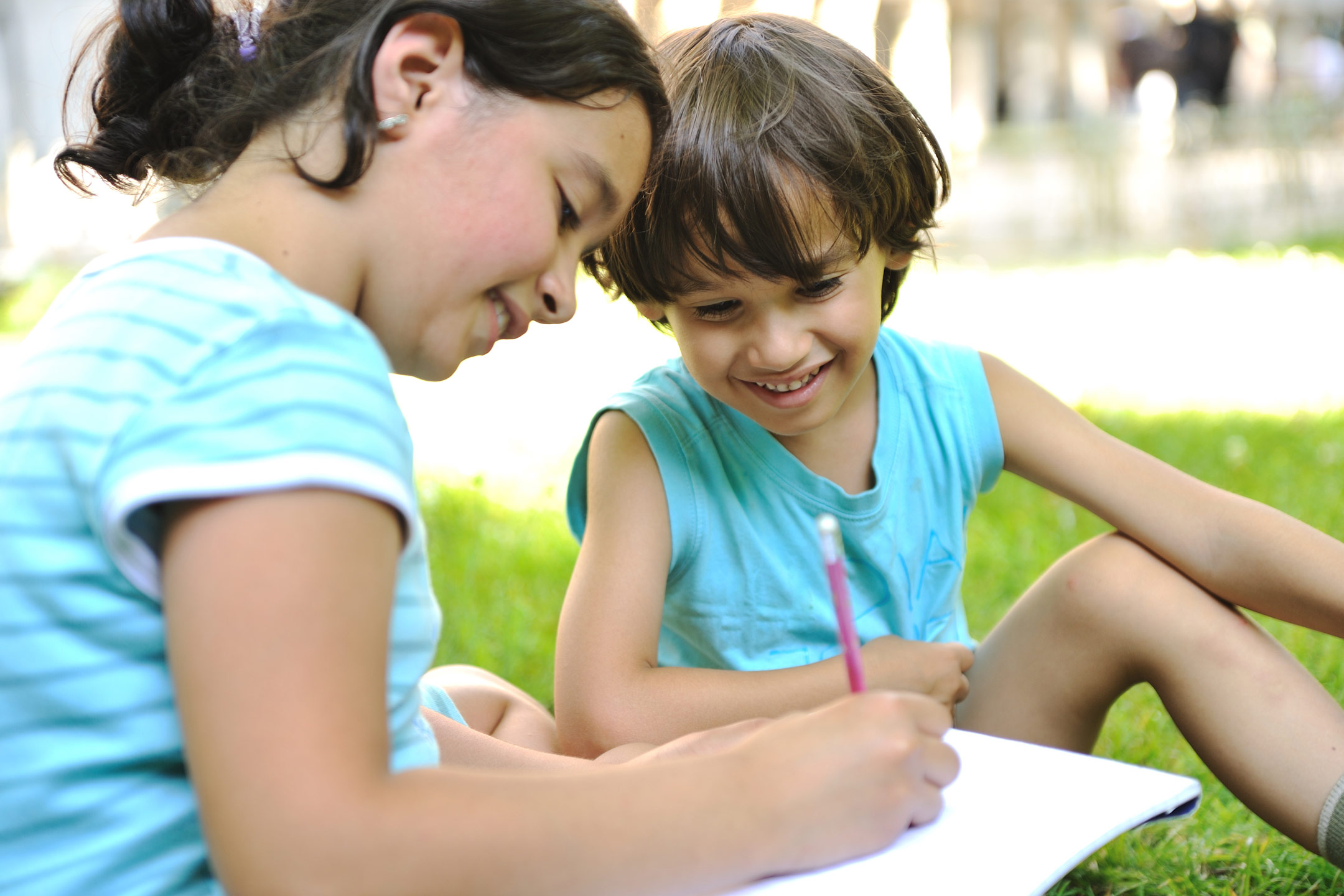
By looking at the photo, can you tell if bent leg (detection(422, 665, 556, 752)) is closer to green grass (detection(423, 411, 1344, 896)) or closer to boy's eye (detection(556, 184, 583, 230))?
green grass (detection(423, 411, 1344, 896))

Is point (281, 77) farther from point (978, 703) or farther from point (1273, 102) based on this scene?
point (1273, 102)

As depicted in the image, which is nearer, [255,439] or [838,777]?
[255,439]

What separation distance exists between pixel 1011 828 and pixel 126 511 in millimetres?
680

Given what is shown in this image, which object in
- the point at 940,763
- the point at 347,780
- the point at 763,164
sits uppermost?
the point at 763,164

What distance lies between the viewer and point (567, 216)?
1176mm

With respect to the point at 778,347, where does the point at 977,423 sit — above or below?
below

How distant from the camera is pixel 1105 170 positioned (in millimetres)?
10156

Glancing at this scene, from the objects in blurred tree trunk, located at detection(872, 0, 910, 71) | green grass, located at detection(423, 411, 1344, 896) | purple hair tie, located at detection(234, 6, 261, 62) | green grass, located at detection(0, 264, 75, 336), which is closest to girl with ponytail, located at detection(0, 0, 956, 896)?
purple hair tie, located at detection(234, 6, 261, 62)

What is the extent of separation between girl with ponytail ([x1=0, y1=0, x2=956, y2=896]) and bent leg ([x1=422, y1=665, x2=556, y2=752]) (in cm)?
76

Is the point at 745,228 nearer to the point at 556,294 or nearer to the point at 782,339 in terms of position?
the point at 782,339

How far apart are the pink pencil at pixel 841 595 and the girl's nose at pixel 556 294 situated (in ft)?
1.24

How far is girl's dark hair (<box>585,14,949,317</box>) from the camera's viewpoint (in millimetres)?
1507

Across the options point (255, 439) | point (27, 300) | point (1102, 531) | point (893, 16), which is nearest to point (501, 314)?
point (255, 439)

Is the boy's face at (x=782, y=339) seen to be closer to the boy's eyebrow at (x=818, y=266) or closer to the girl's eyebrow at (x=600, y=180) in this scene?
the boy's eyebrow at (x=818, y=266)
